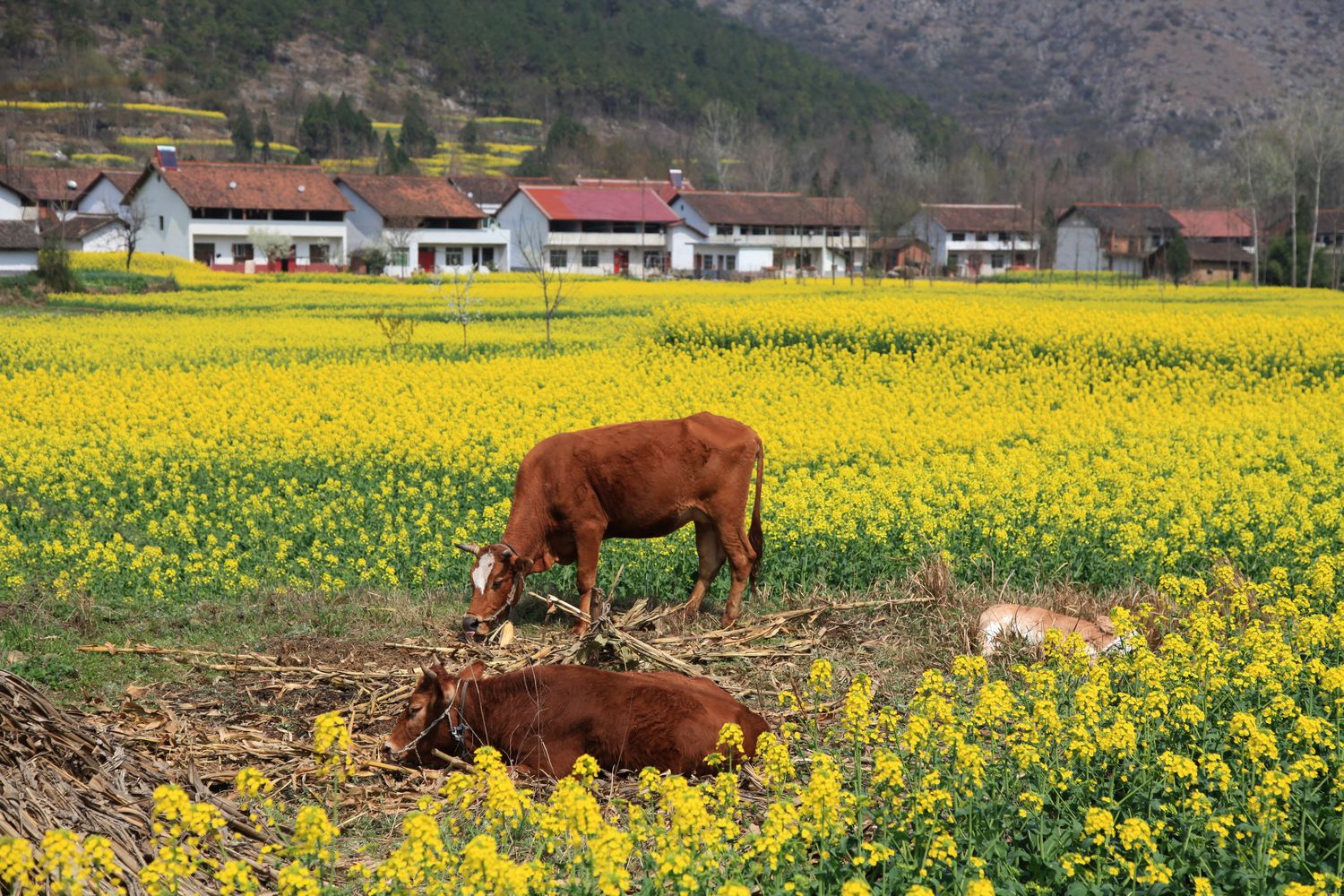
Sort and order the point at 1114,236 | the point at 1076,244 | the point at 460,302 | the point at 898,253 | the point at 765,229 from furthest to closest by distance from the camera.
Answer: the point at 898,253
the point at 1076,244
the point at 765,229
the point at 1114,236
the point at 460,302

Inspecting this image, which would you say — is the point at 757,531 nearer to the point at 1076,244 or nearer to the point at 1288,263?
the point at 1288,263

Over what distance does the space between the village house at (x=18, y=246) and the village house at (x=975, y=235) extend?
54201mm

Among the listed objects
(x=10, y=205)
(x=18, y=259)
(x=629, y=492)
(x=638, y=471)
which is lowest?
(x=629, y=492)

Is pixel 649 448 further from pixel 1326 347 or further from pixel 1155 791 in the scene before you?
pixel 1326 347

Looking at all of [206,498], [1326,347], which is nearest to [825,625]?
[206,498]

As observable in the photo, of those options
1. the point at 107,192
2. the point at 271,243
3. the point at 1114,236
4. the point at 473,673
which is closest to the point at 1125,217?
the point at 1114,236

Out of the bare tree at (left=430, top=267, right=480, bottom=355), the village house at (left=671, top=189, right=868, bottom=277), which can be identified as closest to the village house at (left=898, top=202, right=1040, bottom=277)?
the village house at (left=671, top=189, right=868, bottom=277)

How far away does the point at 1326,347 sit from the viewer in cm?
2272

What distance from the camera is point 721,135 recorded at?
144m

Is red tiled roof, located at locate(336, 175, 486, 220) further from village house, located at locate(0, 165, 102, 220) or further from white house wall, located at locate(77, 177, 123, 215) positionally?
village house, located at locate(0, 165, 102, 220)

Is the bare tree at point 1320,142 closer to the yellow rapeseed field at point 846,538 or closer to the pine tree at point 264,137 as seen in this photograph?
the yellow rapeseed field at point 846,538

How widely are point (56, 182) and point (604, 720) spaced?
283ft

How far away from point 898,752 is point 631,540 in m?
4.92

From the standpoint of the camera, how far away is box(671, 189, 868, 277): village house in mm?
80062
